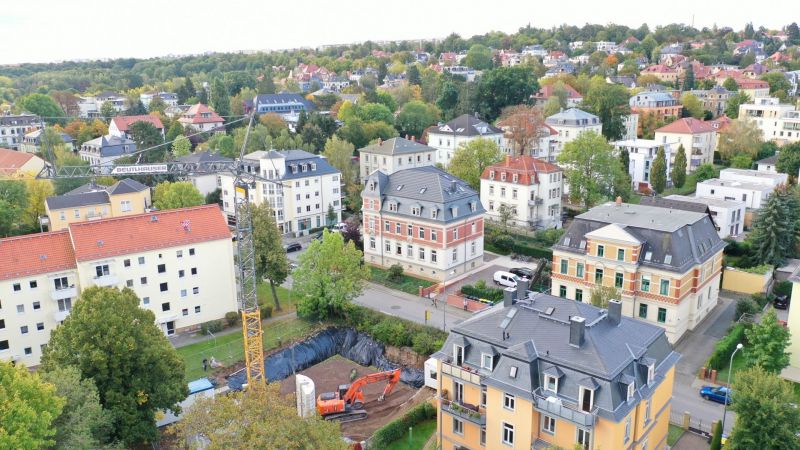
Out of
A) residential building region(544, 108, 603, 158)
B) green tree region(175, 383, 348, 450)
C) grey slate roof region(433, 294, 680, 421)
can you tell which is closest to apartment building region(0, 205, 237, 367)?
green tree region(175, 383, 348, 450)

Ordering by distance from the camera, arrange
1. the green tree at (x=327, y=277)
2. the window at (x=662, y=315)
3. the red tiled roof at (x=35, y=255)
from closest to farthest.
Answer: the red tiled roof at (x=35, y=255) → the window at (x=662, y=315) → the green tree at (x=327, y=277)

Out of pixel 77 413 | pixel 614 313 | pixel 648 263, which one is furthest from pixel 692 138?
pixel 77 413

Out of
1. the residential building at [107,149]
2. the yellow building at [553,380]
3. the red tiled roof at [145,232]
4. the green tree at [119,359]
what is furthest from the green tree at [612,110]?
the green tree at [119,359]

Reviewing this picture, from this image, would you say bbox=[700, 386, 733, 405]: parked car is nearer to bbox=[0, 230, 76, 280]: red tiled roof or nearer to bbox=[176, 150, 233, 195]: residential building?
bbox=[0, 230, 76, 280]: red tiled roof

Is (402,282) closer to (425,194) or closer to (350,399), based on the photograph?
(425,194)

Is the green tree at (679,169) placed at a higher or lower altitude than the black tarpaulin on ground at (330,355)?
higher

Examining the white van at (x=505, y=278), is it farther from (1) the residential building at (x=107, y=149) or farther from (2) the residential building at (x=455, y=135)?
(1) the residential building at (x=107, y=149)

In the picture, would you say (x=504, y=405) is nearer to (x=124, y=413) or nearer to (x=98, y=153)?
(x=124, y=413)


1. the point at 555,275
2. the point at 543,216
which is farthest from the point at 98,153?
the point at 555,275
